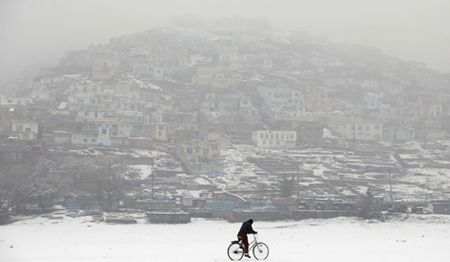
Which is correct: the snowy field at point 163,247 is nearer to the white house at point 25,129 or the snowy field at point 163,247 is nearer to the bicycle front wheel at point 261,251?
the bicycle front wheel at point 261,251

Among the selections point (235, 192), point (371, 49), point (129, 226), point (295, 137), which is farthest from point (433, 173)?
point (371, 49)

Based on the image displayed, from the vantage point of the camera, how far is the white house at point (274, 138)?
9031 centimetres

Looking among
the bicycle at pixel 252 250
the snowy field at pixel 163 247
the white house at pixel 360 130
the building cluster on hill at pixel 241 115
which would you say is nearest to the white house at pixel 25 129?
the building cluster on hill at pixel 241 115

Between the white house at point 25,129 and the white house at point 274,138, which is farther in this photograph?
the white house at point 274,138

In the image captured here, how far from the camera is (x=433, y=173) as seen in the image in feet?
265

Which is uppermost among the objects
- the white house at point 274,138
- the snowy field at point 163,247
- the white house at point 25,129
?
the white house at point 25,129

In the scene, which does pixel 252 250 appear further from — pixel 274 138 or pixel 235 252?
pixel 274 138

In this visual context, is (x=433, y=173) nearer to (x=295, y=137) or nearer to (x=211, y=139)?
(x=295, y=137)

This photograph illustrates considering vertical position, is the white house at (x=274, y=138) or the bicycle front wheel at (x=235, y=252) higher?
the white house at (x=274, y=138)

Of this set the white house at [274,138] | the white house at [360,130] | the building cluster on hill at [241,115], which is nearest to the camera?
the building cluster on hill at [241,115]

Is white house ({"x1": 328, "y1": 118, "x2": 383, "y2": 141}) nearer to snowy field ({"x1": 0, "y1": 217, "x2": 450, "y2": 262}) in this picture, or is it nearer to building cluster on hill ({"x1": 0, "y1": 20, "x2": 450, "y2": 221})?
building cluster on hill ({"x1": 0, "y1": 20, "x2": 450, "y2": 221})

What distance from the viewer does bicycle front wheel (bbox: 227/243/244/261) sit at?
19748 mm

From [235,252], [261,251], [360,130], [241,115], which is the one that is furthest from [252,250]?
[360,130]

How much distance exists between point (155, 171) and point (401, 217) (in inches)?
1119
